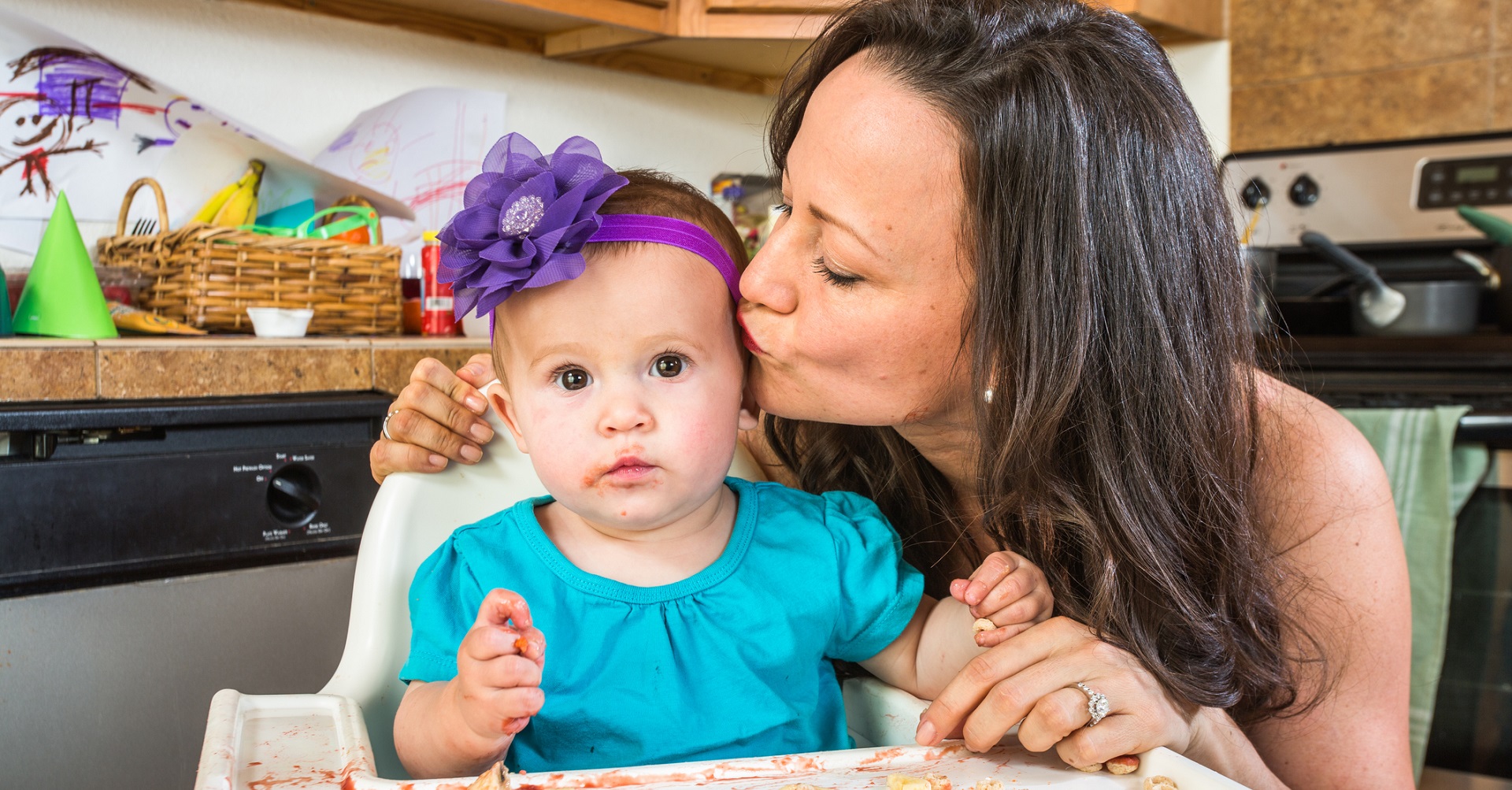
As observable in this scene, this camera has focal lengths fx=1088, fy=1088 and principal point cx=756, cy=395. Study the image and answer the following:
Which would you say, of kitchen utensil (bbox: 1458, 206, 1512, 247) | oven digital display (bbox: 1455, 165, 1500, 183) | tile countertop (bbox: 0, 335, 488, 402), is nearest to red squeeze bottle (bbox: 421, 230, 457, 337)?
tile countertop (bbox: 0, 335, 488, 402)

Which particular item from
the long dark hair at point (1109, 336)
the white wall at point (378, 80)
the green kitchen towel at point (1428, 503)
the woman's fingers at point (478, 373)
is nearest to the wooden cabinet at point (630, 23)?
the white wall at point (378, 80)

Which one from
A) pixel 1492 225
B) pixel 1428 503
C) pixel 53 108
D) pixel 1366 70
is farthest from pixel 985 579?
pixel 1366 70

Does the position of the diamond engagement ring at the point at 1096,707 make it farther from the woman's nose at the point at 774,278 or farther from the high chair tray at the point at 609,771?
the woman's nose at the point at 774,278

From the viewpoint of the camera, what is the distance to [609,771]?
639 mm

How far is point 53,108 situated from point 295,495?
0.83 metres

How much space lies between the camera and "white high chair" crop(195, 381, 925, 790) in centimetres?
66

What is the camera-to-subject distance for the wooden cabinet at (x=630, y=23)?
2.05 meters

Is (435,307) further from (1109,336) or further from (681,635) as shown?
(1109,336)

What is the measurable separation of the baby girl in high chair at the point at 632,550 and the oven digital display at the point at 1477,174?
2.01 m

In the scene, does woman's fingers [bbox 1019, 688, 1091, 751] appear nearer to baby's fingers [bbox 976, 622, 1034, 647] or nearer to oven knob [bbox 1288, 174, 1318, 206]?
baby's fingers [bbox 976, 622, 1034, 647]

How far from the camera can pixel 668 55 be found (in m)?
2.54

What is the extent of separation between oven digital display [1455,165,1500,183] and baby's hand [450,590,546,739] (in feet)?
7.77

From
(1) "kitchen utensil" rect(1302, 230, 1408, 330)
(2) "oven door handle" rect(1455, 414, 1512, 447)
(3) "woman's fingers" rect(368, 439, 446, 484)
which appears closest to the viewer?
(3) "woman's fingers" rect(368, 439, 446, 484)

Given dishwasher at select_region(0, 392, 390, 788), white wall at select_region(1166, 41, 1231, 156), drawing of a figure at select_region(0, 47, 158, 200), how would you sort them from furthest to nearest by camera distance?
white wall at select_region(1166, 41, 1231, 156) < drawing of a figure at select_region(0, 47, 158, 200) < dishwasher at select_region(0, 392, 390, 788)
